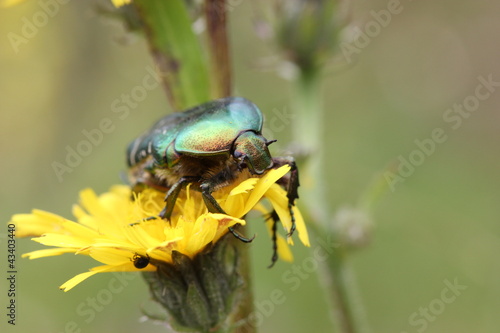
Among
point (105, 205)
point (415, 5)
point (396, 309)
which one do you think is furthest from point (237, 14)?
point (105, 205)

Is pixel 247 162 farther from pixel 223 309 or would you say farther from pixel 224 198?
pixel 223 309

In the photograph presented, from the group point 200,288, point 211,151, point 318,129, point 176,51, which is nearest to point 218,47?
point 176,51

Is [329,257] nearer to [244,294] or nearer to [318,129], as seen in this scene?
[318,129]

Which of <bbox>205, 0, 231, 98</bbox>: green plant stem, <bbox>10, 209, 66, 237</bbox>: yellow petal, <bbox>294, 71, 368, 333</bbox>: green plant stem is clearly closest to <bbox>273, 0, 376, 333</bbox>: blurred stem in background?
<bbox>294, 71, 368, 333</bbox>: green plant stem

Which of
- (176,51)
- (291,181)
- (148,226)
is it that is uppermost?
(176,51)

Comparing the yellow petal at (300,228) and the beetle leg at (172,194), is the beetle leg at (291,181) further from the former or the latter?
the beetle leg at (172,194)

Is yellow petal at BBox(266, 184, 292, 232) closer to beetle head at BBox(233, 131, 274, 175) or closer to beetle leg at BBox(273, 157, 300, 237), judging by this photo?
beetle leg at BBox(273, 157, 300, 237)
